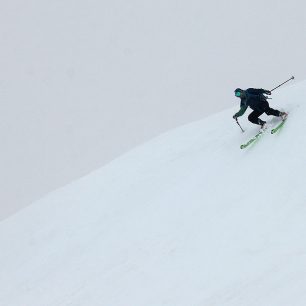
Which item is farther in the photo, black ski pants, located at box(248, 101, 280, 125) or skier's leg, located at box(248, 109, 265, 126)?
skier's leg, located at box(248, 109, 265, 126)

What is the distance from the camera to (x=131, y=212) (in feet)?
57.9

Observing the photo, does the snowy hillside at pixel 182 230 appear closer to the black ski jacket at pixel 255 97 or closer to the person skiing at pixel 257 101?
the person skiing at pixel 257 101

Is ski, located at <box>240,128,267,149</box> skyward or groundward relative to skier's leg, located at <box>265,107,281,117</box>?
groundward

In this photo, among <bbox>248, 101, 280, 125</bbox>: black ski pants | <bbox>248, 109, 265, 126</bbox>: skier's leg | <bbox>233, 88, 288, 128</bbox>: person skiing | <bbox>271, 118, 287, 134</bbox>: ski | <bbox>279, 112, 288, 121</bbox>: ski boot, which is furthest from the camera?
<bbox>248, 109, 265, 126</bbox>: skier's leg

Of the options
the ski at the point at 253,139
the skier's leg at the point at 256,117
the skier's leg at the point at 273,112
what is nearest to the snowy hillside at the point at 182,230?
the ski at the point at 253,139

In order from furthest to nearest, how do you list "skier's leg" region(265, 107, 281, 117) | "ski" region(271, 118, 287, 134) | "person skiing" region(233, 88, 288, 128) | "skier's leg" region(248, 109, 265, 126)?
"skier's leg" region(248, 109, 265, 126) → "person skiing" region(233, 88, 288, 128) → "skier's leg" region(265, 107, 281, 117) → "ski" region(271, 118, 287, 134)

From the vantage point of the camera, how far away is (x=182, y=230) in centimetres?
1351

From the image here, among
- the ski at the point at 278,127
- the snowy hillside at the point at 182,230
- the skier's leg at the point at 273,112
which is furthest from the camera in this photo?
the skier's leg at the point at 273,112

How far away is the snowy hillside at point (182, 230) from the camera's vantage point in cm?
938

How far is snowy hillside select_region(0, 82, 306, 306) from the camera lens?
30.8 ft

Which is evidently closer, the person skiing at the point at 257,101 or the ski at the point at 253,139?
the ski at the point at 253,139

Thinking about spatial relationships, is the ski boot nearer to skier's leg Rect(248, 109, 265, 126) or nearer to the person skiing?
the person skiing

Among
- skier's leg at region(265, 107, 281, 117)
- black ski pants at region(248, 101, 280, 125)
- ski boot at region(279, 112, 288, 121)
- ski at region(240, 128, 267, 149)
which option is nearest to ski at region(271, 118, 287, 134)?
ski boot at region(279, 112, 288, 121)

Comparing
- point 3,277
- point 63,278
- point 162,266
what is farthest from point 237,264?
point 3,277
